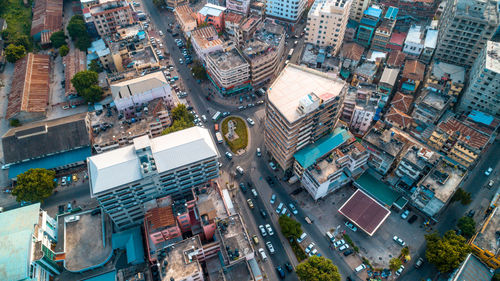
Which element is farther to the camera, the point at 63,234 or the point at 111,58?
the point at 111,58

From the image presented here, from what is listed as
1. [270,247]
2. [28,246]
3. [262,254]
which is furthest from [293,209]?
[28,246]

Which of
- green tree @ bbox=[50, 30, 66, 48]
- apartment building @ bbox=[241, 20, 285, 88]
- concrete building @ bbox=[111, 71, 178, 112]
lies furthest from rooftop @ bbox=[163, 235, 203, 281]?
green tree @ bbox=[50, 30, 66, 48]

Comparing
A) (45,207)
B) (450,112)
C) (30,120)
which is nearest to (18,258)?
(45,207)

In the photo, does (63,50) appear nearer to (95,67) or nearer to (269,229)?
(95,67)

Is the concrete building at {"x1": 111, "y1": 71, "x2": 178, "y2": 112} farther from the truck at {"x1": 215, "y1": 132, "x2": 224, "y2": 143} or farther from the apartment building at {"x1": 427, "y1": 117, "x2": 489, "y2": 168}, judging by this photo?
the apartment building at {"x1": 427, "y1": 117, "x2": 489, "y2": 168}

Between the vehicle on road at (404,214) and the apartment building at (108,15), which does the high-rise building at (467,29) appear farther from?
the apartment building at (108,15)

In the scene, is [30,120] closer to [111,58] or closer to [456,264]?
[111,58]

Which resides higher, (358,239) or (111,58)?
Result: (111,58)
